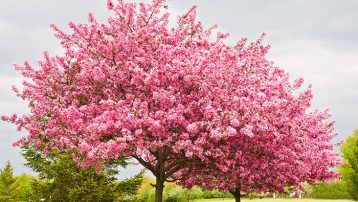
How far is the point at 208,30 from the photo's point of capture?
904 inches

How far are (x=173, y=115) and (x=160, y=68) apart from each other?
2.58 m

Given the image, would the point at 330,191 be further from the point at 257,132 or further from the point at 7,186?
the point at 257,132

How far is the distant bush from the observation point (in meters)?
65.9

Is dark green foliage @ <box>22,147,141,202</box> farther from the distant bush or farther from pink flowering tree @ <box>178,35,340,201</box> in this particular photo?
the distant bush

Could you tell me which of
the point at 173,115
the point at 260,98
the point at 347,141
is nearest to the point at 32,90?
the point at 173,115

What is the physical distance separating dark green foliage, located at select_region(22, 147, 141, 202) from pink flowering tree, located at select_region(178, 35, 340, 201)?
8.85 m

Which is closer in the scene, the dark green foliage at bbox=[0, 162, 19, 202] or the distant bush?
the dark green foliage at bbox=[0, 162, 19, 202]

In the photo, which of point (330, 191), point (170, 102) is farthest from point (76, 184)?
point (330, 191)

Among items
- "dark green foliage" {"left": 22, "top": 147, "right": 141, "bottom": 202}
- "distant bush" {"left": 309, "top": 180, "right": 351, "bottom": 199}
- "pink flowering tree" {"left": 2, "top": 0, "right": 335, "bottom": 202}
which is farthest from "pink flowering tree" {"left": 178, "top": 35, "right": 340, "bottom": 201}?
"distant bush" {"left": 309, "top": 180, "right": 351, "bottom": 199}

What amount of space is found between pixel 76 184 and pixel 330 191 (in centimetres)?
4855

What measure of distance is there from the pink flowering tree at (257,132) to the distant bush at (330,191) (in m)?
45.6

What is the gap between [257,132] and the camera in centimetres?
1841

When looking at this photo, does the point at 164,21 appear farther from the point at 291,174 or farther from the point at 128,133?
the point at 291,174

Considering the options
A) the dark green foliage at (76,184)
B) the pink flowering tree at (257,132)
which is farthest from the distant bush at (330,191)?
the pink flowering tree at (257,132)
